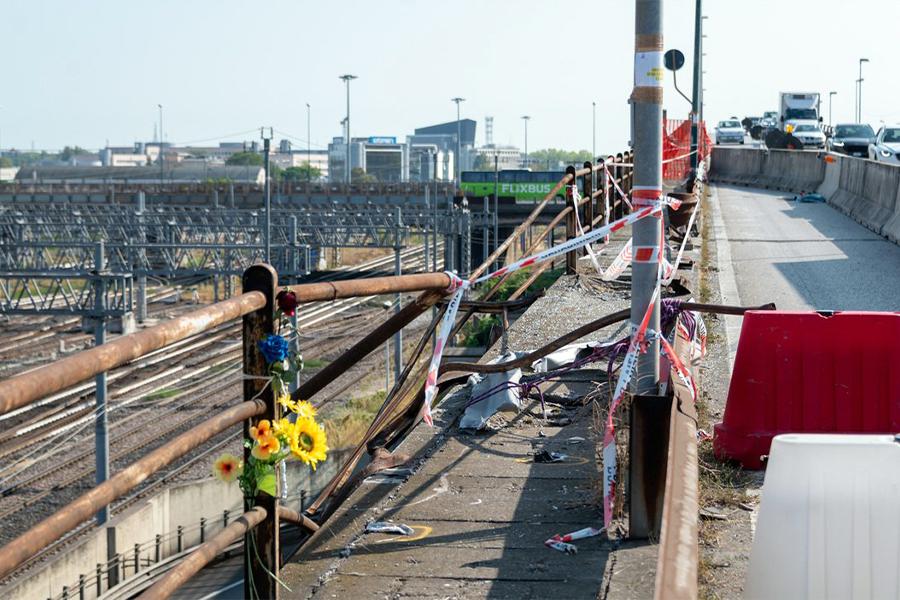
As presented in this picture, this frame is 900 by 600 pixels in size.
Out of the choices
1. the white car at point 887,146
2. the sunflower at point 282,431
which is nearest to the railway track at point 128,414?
the sunflower at point 282,431

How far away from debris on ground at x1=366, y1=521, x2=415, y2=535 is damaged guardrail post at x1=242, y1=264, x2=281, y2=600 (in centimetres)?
131

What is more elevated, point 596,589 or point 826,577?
point 826,577

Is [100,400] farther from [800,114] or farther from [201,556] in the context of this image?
[800,114]

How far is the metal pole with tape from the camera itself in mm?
6016

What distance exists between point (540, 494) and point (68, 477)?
2655cm

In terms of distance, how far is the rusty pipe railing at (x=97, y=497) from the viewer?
8.57 feet

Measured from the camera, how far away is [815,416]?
6.74 m

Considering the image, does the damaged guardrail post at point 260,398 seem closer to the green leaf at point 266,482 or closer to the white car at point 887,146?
the green leaf at point 266,482

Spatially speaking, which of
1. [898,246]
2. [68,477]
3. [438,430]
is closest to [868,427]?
[438,430]

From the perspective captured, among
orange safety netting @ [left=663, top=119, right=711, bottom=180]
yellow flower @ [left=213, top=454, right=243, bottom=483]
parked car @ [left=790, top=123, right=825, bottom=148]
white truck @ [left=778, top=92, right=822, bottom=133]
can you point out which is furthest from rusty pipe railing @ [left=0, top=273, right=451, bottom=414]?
white truck @ [left=778, top=92, right=822, bottom=133]

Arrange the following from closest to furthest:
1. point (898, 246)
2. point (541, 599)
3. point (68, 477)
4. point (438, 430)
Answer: point (541, 599) < point (438, 430) < point (898, 246) < point (68, 477)

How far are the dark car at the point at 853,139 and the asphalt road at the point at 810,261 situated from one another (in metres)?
19.1

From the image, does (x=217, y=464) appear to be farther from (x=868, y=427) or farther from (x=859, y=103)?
(x=859, y=103)

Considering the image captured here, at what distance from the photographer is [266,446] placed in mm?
3879
